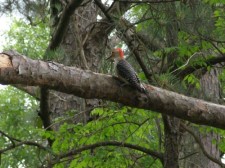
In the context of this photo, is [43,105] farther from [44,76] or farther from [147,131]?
[44,76]

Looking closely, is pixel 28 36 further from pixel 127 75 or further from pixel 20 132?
pixel 127 75

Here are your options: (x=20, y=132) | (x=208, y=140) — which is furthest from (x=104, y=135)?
(x=208, y=140)

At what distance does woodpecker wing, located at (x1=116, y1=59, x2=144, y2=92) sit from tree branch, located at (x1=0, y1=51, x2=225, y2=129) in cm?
Result: 5

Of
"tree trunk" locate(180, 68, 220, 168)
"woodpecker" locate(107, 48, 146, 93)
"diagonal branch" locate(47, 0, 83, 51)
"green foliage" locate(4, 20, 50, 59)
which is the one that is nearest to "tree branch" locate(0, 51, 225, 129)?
"woodpecker" locate(107, 48, 146, 93)

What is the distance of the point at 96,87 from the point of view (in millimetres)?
3764

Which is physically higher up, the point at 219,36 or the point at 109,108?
the point at 219,36

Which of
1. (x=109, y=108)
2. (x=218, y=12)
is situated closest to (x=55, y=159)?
(x=109, y=108)

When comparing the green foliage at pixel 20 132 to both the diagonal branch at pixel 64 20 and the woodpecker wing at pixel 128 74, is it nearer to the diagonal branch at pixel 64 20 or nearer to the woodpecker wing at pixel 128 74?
the diagonal branch at pixel 64 20

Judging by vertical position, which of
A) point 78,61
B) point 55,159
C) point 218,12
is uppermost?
point 218,12

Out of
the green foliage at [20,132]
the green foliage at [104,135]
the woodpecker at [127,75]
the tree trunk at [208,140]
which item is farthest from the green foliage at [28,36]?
the woodpecker at [127,75]

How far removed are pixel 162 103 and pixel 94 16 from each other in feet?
12.5

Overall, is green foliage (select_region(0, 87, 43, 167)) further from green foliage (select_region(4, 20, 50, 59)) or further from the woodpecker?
green foliage (select_region(4, 20, 50, 59))

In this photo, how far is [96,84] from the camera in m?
3.77

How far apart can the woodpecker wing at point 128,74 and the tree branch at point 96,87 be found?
5cm
